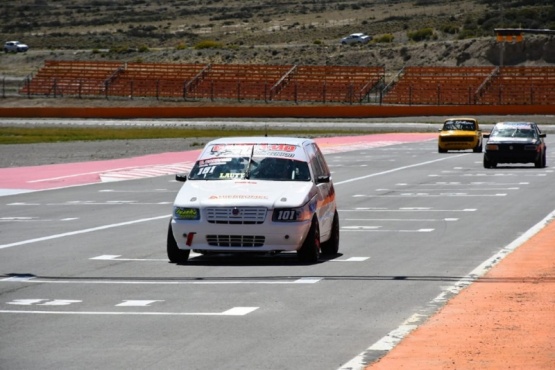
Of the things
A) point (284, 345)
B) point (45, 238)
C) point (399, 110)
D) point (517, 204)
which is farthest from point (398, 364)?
point (399, 110)

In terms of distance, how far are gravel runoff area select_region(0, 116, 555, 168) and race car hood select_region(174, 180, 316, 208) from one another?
2652 cm

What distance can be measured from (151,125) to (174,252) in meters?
64.4

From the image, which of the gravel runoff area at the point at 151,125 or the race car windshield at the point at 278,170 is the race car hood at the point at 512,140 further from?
the race car windshield at the point at 278,170

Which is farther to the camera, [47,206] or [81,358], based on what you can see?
[47,206]

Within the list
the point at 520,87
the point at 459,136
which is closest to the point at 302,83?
the point at 520,87

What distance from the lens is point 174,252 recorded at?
1764cm

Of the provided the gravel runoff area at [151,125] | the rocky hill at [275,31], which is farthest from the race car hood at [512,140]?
the rocky hill at [275,31]

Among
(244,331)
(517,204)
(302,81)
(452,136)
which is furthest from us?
(302,81)

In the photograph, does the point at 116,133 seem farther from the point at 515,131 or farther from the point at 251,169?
the point at 251,169

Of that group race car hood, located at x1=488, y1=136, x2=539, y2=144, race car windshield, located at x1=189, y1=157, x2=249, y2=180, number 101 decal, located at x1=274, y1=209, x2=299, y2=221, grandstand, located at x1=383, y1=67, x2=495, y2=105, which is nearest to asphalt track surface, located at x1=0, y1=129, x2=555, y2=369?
number 101 decal, located at x1=274, y1=209, x2=299, y2=221

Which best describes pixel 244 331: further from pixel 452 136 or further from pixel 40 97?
pixel 40 97

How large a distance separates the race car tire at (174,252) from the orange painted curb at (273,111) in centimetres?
7257

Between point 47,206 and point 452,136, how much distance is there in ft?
94.6

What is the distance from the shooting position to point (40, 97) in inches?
3991
